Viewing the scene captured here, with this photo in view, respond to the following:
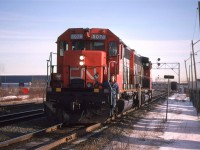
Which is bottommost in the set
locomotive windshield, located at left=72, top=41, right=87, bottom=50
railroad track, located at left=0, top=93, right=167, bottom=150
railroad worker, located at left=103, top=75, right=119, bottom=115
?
railroad track, located at left=0, top=93, right=167, bottom=150

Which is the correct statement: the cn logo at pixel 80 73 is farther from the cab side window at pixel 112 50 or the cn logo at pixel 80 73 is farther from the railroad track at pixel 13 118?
the railroad track at pixel 13 118

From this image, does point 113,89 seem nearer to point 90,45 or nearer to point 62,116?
point 62,116

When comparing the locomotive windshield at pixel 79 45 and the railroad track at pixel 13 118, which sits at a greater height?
the locomotive windshield at pixel 79 45

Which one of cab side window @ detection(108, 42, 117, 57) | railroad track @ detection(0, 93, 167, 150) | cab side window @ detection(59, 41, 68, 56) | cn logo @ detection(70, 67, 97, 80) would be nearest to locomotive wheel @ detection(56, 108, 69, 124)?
railroad track @ detection(0, 93, 167, 150)

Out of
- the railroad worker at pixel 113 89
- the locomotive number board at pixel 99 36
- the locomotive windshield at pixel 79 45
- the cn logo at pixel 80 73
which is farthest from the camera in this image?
the locomotive windshield at pixel 79 45

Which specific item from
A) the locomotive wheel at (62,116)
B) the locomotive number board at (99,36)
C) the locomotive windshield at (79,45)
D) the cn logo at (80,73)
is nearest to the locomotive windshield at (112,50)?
the locomotive number board at (99,36)

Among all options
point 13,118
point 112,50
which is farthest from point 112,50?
point 13,118

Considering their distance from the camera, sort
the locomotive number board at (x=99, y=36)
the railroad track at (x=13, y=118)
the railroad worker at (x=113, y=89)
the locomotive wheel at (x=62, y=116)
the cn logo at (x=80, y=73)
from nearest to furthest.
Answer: the locomotive wheel at (x=62, y=116), the railroad worker at (x=113, y=89), the cn logo at (x=80, y=73), the locomotive number board at (x=99, y=36), the railroad track at (x=13, y=118)

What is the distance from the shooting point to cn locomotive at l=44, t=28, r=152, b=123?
11.7 metres

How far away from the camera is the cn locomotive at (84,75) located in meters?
11.7

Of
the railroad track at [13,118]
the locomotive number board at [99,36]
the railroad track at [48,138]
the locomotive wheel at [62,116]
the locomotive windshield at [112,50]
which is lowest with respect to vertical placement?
the railroad track at [48,138]

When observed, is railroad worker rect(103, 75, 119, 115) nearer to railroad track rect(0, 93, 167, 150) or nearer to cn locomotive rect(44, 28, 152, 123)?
cn locomotive rect(44, 28, 152, 123)

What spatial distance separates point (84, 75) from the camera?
12461 millimetres

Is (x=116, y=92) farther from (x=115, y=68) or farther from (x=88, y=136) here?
(x=88, y=136)
